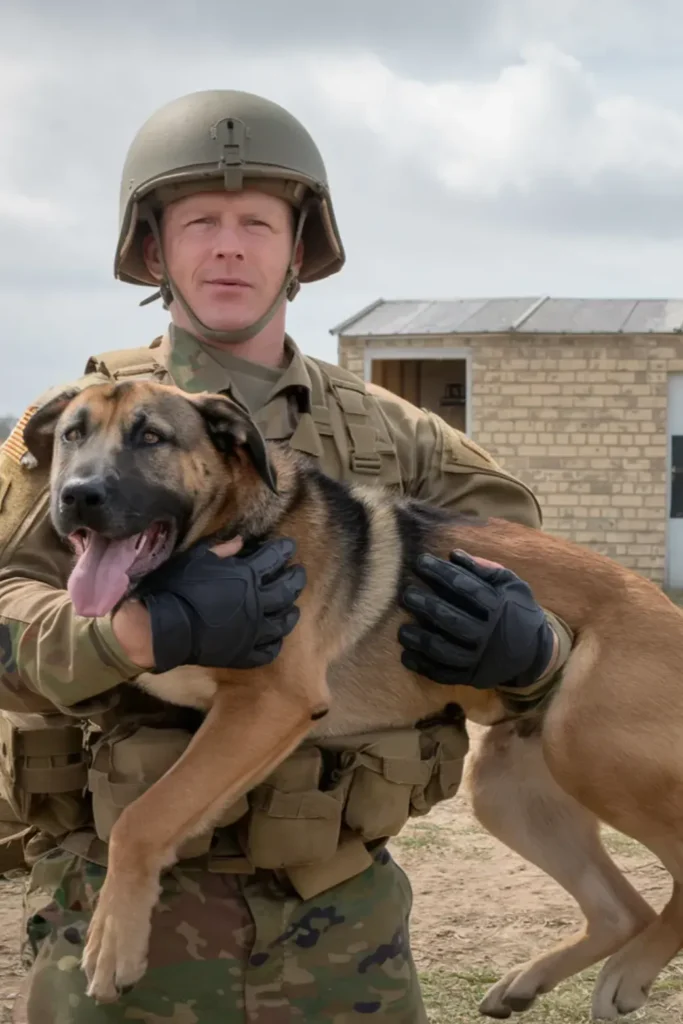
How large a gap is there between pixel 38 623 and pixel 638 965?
2.17m

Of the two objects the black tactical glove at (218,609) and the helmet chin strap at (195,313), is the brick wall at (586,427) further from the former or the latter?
the black tactical glove at (218,609)

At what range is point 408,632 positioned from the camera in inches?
125

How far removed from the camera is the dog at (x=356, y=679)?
8.71 ft

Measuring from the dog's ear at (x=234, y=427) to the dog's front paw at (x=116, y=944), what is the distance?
105 centimetres

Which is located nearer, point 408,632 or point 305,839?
point 305,839

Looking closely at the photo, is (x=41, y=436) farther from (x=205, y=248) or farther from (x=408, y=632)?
(x=408, y=632)

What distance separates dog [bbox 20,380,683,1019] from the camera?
2.66 meters

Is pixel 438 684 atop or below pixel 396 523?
below

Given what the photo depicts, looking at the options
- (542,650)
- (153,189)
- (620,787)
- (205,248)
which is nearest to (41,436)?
(205,248)

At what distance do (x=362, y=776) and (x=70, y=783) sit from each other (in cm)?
77

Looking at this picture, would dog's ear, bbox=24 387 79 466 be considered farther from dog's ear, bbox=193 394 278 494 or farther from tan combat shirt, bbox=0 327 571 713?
dog's ear, bbox=193 394 278 494

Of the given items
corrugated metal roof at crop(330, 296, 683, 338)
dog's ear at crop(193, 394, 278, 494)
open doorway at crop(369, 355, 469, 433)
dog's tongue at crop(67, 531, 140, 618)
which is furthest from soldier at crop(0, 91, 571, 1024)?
open doorway at crop(369, 355, 469, 433)

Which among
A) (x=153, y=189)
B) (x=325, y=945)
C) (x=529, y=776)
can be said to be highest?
(x=153, y=189)

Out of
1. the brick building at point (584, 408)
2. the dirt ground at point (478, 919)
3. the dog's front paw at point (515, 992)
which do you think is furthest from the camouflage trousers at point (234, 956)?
the brick building at point (584, 408)
